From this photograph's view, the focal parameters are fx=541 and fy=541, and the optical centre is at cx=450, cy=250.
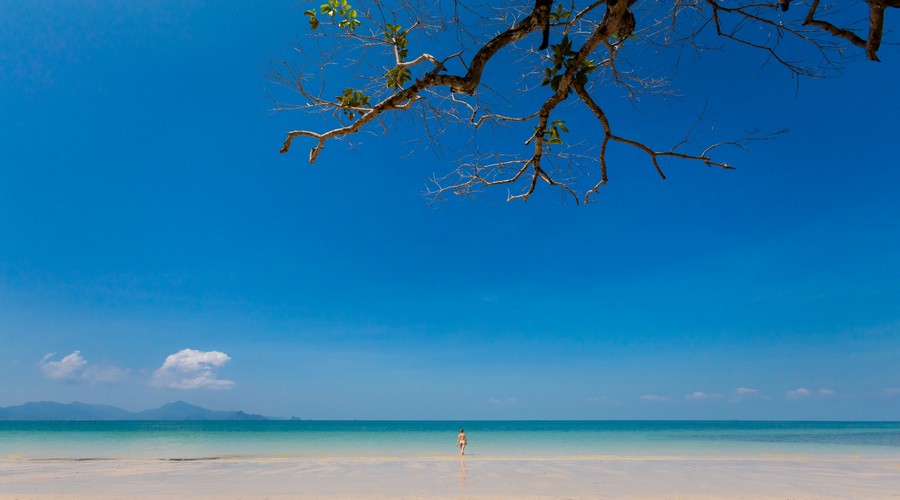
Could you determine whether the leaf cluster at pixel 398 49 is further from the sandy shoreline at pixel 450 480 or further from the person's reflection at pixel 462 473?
the person's reflection at pixel 462 473

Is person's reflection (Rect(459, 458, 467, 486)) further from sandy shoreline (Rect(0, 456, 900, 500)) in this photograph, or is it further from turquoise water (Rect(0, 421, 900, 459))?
turquoise water (Rect(0, 421, 900, 459))

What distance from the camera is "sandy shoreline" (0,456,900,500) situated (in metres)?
11.4

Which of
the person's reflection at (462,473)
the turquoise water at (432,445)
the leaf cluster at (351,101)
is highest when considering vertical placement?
the leaf cluster at (351,101)

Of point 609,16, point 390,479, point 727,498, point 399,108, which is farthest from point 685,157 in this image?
point 390,479

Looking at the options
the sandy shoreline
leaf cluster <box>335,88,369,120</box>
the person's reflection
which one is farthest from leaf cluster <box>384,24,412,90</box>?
the person's reflection

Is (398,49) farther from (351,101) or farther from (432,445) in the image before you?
(432,445)

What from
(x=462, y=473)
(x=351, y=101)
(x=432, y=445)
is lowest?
(x=432, y=445)

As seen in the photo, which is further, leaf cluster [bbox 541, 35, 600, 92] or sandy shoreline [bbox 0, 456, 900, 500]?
sandy shoreline [bbox 0, 456, 900, 500]

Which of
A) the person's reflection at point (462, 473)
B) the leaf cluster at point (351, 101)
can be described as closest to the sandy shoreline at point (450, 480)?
the person's reflection at point (462, 473)

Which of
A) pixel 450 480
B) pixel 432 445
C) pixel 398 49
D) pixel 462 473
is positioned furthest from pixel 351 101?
pixel 432 445

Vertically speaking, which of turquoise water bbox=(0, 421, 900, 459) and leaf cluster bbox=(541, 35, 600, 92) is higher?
leaf cluster bbox=(541, 35, 600, 92)

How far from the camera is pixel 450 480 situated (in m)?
13.5

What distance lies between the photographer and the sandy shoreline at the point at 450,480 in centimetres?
1141

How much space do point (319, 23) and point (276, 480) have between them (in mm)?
13286
